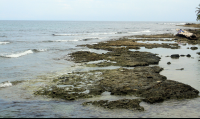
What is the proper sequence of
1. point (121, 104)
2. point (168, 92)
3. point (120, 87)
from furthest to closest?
point (120, 87), point (168, 92), point (121, 104)

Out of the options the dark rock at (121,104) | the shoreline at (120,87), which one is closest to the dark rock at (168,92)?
the shoreline at (120,87)

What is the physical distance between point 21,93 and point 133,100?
5.37 m

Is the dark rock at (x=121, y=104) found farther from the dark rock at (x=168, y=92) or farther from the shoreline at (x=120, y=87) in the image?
the dark rock at (x=168, y=92)

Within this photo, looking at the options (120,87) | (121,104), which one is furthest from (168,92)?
(121,104)

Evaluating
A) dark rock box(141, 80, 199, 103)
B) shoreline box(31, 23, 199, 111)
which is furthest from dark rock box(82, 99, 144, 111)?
dark rock box(141, 80, 199, 103)

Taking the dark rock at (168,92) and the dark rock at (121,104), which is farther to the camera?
the dark rock at (168,92)

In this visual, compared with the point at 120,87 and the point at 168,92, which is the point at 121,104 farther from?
the point at 168,92

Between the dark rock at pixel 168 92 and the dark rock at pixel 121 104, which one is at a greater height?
the dark rock at pixel 168 92

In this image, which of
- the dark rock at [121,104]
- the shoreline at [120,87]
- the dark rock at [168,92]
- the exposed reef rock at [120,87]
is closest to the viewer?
the dark rock at [121,104]

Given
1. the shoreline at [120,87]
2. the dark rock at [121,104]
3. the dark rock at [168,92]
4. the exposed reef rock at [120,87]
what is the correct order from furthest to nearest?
the shoreline at [120,87]
the dark rock at [168,92]
the exposed reef rock at [120,87]
the dark rock at [121,104]

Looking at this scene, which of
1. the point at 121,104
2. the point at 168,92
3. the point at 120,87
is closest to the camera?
the point at 121,104

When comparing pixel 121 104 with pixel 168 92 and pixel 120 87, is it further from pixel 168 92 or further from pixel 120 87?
pixel 168 92

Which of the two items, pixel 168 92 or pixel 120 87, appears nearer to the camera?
pixel 168 92

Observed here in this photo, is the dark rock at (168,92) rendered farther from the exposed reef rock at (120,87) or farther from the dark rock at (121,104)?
the dark rock at (121,104)
